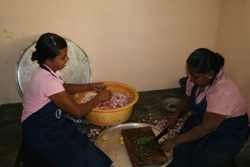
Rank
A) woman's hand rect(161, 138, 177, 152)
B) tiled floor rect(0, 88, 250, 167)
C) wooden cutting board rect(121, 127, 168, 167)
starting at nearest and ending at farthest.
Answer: woman's hand rect(161, 138, 177, 152) < wooden cutting board rect(121, 127, 168, 167) < tiled floor rect(0, 88, 250, 167)

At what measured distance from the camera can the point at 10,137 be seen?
2.61 m

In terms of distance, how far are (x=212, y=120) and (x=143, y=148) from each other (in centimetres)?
69

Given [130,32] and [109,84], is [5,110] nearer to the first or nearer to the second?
[109,84]

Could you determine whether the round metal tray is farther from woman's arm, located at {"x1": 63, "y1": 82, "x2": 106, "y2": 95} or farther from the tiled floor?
woman's arm, located at {"x1": 63, "y1": 82, "x2": 106, "y2": 95}

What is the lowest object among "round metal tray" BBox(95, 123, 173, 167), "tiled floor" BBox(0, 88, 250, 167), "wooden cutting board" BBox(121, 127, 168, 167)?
"tiled floor" BBox(0, 88, 250, 167)

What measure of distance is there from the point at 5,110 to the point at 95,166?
188cm

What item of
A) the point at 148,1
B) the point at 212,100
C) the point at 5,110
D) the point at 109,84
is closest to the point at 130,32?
the point at 148,1

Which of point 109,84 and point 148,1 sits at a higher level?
point 148,1

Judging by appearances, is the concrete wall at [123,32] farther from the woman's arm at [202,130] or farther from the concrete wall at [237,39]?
the woman's arm at [202,130]


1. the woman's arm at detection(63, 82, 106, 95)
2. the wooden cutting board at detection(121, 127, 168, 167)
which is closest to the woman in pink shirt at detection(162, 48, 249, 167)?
the wooden cutting board at detection(121, 127, 168, 167)

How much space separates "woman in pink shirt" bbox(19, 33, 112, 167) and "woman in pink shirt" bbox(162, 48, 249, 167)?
2.38ft

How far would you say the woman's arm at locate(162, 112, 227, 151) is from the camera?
Answer: 1.82 m

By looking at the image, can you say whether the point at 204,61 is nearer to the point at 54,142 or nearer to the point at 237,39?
the point at 54,142

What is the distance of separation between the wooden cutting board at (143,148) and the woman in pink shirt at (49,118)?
37cm
